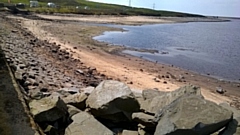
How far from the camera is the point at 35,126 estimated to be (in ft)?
21.1

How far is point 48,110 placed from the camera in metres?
7.34

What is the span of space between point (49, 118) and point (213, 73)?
2011 centimetres

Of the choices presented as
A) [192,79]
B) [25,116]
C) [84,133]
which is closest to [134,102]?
[84,133]

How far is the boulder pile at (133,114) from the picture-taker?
6.13m

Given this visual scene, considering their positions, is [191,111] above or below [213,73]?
above

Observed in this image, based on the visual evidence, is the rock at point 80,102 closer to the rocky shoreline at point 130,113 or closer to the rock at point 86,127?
the rocky shoreline at point 130,113

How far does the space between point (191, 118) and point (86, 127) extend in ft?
8.55

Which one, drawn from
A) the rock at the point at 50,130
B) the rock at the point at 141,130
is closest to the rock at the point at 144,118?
the rock at the point at 141,130

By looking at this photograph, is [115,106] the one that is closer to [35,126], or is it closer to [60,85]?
[35,126]

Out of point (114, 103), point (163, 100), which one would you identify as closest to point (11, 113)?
point (114, 103)

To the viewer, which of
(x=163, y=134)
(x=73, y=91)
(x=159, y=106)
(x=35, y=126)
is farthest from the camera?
(x=73, y=91)

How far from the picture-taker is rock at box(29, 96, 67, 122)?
7.23m

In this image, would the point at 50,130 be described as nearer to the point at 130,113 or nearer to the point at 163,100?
the point at 130,113

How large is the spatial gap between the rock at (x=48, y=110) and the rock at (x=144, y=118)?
2020 mm
